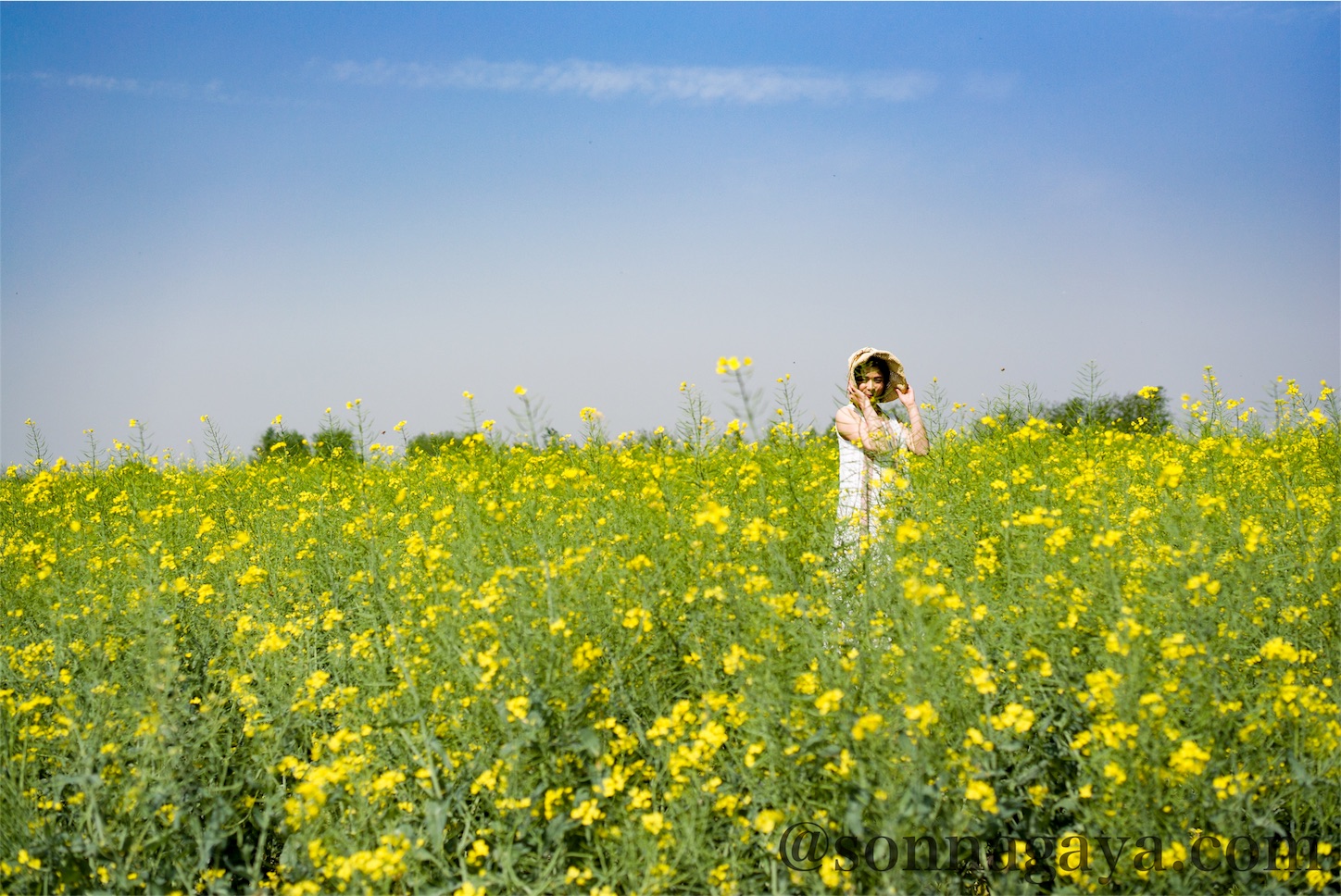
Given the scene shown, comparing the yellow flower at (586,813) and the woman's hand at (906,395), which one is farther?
the woman's hand at (906,395)

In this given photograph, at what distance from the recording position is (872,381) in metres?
5.27

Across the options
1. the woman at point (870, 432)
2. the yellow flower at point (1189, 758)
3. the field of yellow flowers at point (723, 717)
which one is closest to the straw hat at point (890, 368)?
the woman at point (870, 432)

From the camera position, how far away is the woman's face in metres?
5.21

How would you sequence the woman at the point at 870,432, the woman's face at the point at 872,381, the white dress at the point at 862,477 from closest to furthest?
the white dress at the point at 862,477, the woman at the point at 870,432, the woman's face at the point at 872,381

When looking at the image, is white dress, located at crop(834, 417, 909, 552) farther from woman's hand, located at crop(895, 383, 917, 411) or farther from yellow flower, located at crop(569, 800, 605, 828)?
yellow flower, located at crop(569, 800, 605, 828)

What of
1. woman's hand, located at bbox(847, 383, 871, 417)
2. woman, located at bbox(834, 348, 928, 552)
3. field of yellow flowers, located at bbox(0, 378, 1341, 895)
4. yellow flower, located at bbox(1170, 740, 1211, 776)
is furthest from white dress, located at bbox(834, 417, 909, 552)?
yellow flower, located at bbox(1170, 740, 1211, 776)

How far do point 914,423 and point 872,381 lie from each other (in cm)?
40

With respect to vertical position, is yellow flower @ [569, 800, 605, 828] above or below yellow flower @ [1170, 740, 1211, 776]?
below

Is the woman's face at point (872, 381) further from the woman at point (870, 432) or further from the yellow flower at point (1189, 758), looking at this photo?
the yellow flower at point (1189, 758)

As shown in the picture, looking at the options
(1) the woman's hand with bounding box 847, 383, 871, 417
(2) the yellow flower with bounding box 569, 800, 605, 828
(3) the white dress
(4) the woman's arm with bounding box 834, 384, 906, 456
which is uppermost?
(1) the woman's hand with bounding box 847, 383, 871, 417

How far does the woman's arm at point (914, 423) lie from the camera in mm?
4883

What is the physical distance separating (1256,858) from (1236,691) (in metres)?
0.44

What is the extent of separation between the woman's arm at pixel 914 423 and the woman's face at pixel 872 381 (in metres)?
0.11

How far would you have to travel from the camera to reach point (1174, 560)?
111 inches
